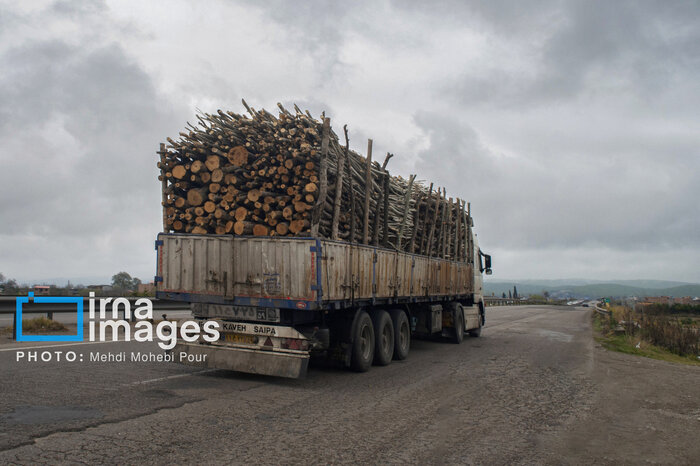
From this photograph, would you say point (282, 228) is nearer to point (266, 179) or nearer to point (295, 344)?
point (266, 179)

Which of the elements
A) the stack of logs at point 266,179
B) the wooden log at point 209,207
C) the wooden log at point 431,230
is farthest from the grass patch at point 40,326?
the wooden log at point 431,230

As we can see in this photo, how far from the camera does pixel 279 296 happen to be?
26.6 feet

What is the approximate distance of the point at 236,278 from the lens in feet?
27.7

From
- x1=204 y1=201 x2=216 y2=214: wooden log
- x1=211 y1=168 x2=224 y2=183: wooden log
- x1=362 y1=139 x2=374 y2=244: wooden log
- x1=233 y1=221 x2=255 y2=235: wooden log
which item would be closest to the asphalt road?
x1=233 y1=221 x2=255 y2=235: wooden log

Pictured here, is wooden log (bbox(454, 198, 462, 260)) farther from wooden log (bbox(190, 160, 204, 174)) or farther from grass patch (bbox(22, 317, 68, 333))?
grass patch (bbox(22, 317, 68, 333))

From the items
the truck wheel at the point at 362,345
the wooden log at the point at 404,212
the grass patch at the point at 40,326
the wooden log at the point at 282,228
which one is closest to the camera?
the wooden log at the point at 282,228

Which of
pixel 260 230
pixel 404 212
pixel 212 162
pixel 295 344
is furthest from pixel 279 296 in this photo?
pixel 404 212

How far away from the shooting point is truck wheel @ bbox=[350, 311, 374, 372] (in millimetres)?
9156

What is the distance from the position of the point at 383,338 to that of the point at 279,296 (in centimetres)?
291

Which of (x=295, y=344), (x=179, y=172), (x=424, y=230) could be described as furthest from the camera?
(x=424, y=230)

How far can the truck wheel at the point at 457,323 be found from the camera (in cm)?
1495

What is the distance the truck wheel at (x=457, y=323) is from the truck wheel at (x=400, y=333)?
3.70m

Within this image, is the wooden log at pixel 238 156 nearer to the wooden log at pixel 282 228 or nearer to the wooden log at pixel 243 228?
the wooden log at pixel 243 228

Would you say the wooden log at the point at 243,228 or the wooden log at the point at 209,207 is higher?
the wooden log at the point at 209,207
